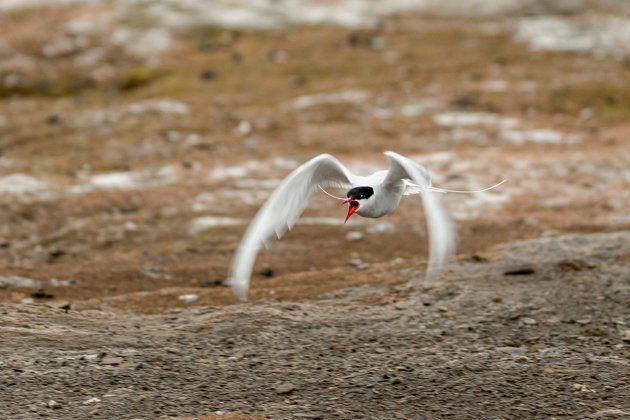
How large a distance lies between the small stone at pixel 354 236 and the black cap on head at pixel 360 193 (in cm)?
364

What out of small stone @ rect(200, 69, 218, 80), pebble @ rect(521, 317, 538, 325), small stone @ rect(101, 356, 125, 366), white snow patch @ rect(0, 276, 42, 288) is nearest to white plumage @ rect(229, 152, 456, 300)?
small stone @ rect(101, 356, 125, 366)

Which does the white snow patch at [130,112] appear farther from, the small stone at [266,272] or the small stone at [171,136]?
the small stone at [266,272]

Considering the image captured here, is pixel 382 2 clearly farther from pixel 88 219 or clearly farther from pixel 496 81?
pixel 88 219

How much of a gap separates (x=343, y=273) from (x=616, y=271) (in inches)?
110

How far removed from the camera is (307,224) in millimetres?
10836

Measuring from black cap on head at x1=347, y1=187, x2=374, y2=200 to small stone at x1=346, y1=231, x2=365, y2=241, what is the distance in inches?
143

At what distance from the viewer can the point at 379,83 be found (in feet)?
60.8

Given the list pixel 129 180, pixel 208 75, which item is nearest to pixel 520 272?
pixel 129 180

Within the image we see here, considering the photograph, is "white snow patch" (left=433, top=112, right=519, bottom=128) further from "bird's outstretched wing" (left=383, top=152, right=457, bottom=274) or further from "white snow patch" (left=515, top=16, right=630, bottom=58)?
"bird's outstretched wing" (left=383, top=152, right=457, bottom=274)

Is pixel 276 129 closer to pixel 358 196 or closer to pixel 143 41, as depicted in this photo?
pixel 143 41

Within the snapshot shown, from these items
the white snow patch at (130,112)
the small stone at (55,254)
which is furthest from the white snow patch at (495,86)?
the small stone at (55,254)

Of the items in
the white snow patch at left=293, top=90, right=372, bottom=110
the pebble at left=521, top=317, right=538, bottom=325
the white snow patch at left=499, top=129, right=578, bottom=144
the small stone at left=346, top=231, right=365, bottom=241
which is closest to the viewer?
the pebble at left=521, top=317, right=538, bottom=325

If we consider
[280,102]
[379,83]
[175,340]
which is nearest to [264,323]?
[175,340]

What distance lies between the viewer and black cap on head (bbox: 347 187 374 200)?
21.6ft
